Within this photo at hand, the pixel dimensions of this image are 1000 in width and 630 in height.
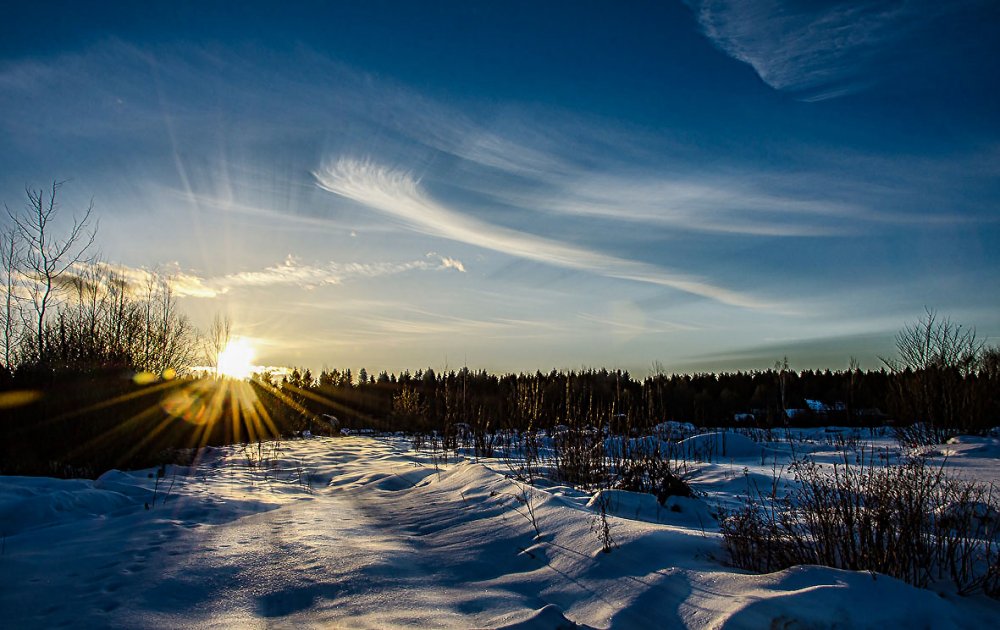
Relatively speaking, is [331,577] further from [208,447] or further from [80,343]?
[80,343]

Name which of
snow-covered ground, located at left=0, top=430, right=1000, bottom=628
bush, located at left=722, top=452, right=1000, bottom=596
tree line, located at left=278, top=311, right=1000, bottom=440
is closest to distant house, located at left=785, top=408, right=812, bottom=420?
tree line, located at left=278, top=311, right=1000, bottom=440

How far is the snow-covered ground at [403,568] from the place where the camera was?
2217 mm

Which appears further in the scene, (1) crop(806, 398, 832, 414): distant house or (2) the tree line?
(1) crop(806, 398, 832, 414): distant house

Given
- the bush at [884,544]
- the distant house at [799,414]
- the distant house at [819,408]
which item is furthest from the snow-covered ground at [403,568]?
the distant house at [799,414]

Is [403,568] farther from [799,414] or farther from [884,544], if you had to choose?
[799,414]

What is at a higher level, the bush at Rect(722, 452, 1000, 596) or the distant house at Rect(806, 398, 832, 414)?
the bush at Rect(722, 452, 1000, 596)

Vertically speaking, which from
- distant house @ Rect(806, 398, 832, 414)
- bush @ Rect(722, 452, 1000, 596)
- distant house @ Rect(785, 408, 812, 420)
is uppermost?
bush @ Rect(722, 452, 1000, 596)

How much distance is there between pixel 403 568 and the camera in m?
3.07

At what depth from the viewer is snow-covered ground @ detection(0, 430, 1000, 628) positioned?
2.22 metres

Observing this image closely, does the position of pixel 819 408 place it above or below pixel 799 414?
above

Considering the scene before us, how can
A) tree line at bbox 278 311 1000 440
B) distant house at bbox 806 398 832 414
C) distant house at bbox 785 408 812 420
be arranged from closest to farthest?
1. tree line at bbox 278 311 1000 440
2. distant house at bbox 806 398 832 414
3. distant house at bbox 785 408 812 420

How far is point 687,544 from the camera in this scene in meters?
3.07

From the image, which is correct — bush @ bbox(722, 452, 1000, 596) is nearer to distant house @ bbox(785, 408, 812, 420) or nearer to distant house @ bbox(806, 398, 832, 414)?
distant house @ bbox(806, 398, 832, 414)

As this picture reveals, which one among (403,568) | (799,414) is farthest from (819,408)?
(403,568)
